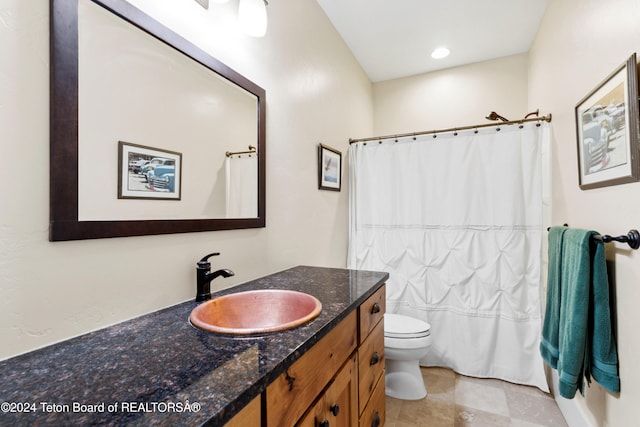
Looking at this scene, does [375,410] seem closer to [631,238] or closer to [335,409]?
[335,409]

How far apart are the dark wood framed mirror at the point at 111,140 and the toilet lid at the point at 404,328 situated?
1255 mm

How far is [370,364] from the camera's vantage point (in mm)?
1287

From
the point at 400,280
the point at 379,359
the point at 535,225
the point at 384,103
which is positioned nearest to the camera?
the point at 379,359

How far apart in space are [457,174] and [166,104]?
1957 millimetres

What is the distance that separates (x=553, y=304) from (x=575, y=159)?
30.3 inches

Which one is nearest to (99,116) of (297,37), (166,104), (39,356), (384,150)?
(166,104)

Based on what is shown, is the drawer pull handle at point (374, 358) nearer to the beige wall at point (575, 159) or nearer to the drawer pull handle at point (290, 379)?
the drawer pull handle at point (290, 379)

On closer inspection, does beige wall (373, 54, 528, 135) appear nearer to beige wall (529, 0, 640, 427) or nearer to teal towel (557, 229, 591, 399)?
beige wall (529, 0, 640, 427)

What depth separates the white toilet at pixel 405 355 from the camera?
1.85m

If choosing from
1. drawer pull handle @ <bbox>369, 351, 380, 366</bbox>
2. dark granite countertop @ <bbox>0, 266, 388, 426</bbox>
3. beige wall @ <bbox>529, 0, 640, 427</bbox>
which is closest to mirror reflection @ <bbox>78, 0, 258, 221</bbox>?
dark granite countertop @ <bbox>0, 266, 388, 426</bbox>

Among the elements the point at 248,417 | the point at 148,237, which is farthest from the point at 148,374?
the point at 148,237

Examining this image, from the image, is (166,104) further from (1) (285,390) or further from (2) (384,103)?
(2) (384,103)

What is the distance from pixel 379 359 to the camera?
141 centimetres

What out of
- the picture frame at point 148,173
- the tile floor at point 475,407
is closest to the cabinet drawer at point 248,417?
the picture frame at point 148,173
